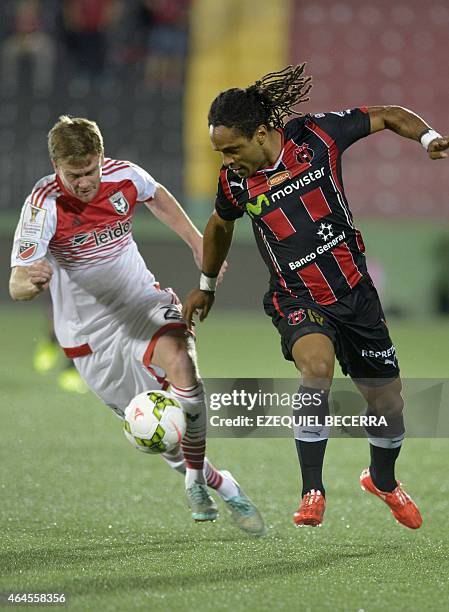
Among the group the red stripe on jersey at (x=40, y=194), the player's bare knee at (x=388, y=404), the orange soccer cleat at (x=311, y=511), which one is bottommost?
the orange soccer cleat at (x=311, y=511)

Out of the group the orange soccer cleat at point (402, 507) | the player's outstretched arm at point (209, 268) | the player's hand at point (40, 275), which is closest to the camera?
the player's hand at point (40, 275)

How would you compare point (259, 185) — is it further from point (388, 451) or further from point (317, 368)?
point (388, 451)

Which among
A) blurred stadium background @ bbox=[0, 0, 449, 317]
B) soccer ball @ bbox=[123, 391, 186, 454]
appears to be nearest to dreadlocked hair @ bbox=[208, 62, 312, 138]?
soccer ball @ bbox=[123, 391, 186, 454]

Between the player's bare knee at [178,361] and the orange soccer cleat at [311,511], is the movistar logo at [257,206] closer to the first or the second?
the player's bare knee at [178,361]

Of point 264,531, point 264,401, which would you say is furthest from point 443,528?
point 264,401

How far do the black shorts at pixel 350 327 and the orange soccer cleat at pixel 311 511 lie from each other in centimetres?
63

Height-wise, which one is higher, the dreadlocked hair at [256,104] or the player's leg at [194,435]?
the dreadlocked hair at [256,104]

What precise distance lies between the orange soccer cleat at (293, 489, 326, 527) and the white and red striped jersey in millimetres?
1240

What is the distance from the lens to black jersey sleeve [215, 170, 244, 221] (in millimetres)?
5117

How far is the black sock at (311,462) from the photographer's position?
193 inches

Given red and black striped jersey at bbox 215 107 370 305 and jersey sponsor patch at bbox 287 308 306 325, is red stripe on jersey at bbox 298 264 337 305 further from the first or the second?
jersey sponsor patch at bbox 287 308 306 325

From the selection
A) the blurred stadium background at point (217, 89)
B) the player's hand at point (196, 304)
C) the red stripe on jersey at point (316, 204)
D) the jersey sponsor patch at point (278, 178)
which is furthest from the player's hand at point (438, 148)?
the blurred stadium background at point (217, 89)

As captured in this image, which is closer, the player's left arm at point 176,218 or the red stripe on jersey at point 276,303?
the red stripe on jersey at point 276,303

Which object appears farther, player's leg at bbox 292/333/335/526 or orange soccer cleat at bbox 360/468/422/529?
orange soccer cleat at bbox 360/468/422/529
